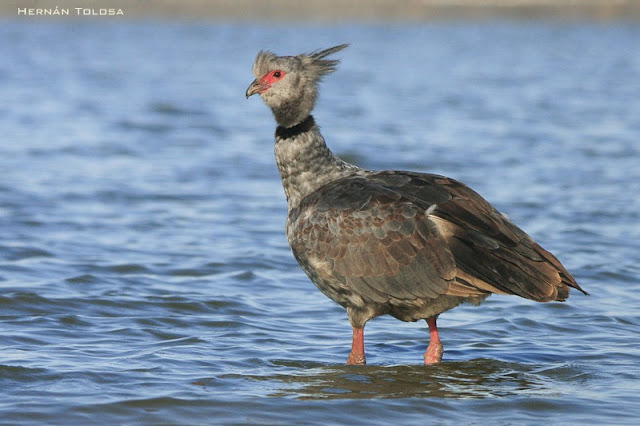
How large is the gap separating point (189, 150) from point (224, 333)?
38.5ft

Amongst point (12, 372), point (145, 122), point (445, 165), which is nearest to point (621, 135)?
point (445, 165)

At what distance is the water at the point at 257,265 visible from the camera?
756 cm

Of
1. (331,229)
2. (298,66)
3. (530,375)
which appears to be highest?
(298,66)

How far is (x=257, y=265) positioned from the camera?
12.1 meters

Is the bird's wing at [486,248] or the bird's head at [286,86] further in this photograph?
the bird's head at [286,86]

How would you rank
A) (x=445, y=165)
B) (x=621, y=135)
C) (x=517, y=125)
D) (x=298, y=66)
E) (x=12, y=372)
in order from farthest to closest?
(x=517, y=125) → (x=621, y=135) → (x=445, y=165) → (x=298, y=66) → (x=12, y=372)

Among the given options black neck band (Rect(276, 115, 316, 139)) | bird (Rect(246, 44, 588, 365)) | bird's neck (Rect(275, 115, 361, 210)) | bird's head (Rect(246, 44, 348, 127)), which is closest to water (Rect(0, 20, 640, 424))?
bird (Rect(246, 44, 588, 365))

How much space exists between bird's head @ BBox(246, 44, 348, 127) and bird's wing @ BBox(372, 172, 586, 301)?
1.18m

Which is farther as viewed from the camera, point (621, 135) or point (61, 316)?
point (621, 135)

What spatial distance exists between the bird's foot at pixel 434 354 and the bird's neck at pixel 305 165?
1605mm

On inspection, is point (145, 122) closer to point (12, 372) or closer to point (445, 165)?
point (445, 165)

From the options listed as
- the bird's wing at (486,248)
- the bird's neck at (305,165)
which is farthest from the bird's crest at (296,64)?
the bird's wing at (486,248)

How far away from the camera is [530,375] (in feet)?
27.3

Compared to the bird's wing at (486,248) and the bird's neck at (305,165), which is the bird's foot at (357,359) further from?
the bird's neck at (305,165)
